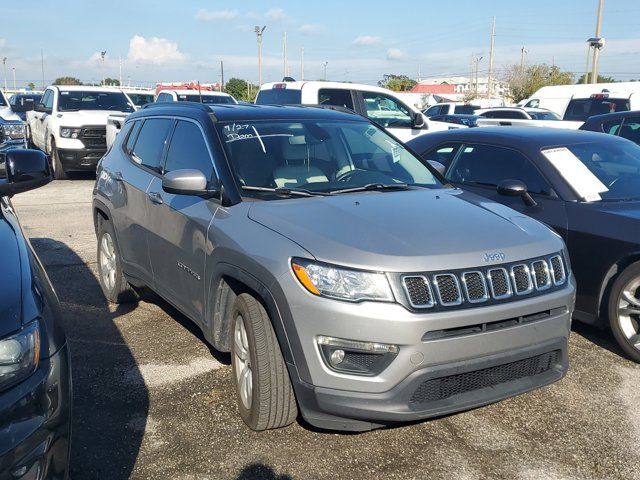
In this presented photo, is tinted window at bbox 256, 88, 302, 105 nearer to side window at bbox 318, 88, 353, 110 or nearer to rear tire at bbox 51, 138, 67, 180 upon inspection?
side window at bbox 318, 88, 353, 110

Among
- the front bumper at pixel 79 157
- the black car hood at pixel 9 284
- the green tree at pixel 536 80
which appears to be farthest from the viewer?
the green tree at pixel 536 80

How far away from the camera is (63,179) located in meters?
14.7

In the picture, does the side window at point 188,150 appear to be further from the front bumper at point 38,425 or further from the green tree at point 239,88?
the green tree at point 239,88

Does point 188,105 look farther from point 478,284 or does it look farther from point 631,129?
point 631,129

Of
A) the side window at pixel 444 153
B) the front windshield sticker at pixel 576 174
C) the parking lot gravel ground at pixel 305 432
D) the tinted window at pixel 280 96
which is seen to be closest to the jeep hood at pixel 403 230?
the parking lot gravel ground at pixel 305 432

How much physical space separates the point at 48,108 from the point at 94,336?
36.2ft

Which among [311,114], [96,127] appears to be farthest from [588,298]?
[96,127]

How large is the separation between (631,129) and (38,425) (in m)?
8.17

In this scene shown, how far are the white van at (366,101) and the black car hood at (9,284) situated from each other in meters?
9.19

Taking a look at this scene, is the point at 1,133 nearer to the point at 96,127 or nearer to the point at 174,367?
the point at 174,367

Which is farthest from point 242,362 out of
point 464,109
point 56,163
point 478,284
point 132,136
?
point 464,109

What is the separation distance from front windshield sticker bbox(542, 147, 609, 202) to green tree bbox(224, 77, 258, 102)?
154 feet

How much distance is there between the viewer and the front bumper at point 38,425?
7.23 ft

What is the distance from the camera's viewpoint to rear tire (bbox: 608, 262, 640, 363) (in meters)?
4.55
